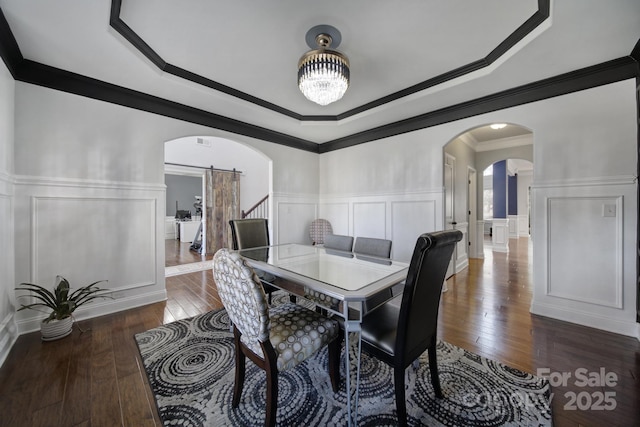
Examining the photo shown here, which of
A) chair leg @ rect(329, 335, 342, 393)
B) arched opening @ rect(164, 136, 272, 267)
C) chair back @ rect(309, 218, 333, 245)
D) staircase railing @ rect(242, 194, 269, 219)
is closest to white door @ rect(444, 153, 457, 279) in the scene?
chair back @ rect(309, 218, 333, 245)

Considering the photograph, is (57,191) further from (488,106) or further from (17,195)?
(488,106)

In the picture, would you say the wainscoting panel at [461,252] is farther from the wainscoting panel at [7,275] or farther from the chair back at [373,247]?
the wainscoting panel at [7,275]

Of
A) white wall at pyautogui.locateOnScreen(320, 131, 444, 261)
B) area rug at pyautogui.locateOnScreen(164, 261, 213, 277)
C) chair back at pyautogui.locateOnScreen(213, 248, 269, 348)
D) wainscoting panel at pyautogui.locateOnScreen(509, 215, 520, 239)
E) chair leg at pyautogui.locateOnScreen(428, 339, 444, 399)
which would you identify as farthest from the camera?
wainscoting panel at pyautogui.locateOnScreen(509, 215, 520, 239)

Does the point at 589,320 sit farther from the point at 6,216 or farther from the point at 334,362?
the point at 6,216

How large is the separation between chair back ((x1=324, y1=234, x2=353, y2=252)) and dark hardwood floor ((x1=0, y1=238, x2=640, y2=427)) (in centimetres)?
119

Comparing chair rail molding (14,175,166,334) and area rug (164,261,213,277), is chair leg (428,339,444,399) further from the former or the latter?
area rug (164,261,213,277)

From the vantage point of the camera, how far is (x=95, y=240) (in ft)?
8.30

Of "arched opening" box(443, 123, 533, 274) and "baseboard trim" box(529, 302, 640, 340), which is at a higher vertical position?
"arched opening" box(443, 123, 533, 274)

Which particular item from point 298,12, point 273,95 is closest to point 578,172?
point 298,12

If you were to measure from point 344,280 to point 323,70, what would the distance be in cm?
162

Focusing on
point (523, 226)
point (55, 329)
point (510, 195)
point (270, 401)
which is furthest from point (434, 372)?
point (523, 226)

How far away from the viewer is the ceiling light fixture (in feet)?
6.30

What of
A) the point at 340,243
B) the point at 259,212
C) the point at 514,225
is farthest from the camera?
the point at 514,225

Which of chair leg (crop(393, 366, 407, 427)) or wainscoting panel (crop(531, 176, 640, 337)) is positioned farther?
wainscoting panel (crop(531, 176, 640, 337))
